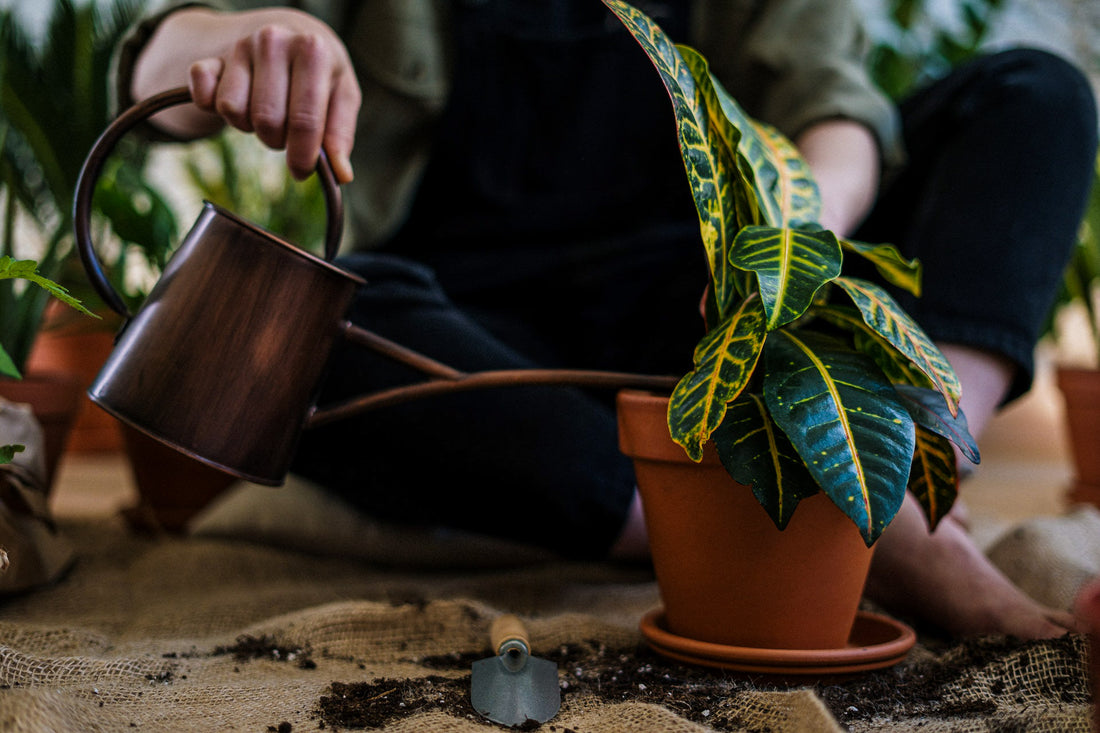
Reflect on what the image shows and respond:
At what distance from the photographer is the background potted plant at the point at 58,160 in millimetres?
1040

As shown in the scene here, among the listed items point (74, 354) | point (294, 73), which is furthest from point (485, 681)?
point (74, 354)

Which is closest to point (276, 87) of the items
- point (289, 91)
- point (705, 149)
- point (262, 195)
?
point (289, 91)

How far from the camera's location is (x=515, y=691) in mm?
541

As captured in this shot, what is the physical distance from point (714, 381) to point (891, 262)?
0.19 meters

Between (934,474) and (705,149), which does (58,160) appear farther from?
(934,474)

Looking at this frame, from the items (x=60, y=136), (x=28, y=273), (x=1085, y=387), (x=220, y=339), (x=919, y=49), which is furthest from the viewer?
(x=919, y=49)

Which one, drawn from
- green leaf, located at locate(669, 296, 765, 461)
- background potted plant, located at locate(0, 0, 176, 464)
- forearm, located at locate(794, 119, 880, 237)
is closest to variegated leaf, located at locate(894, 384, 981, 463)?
green leaf, located at locate(669, 296, 765, 461)

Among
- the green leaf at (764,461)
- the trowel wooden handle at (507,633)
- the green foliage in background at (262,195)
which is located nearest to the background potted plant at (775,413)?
the green leaf at (764,461)

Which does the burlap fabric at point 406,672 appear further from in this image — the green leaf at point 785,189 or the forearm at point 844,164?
the forearm at point 844,164

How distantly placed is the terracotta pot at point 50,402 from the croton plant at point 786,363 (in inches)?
36.4

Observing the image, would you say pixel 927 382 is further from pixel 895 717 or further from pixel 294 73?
pixel 294 73

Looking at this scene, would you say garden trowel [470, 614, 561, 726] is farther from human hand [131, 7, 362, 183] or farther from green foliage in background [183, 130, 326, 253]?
green foliage in background [183, 130, 326, 253]

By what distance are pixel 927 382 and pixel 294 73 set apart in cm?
53

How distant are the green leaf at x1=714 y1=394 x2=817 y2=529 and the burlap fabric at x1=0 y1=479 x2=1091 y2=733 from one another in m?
0.12
